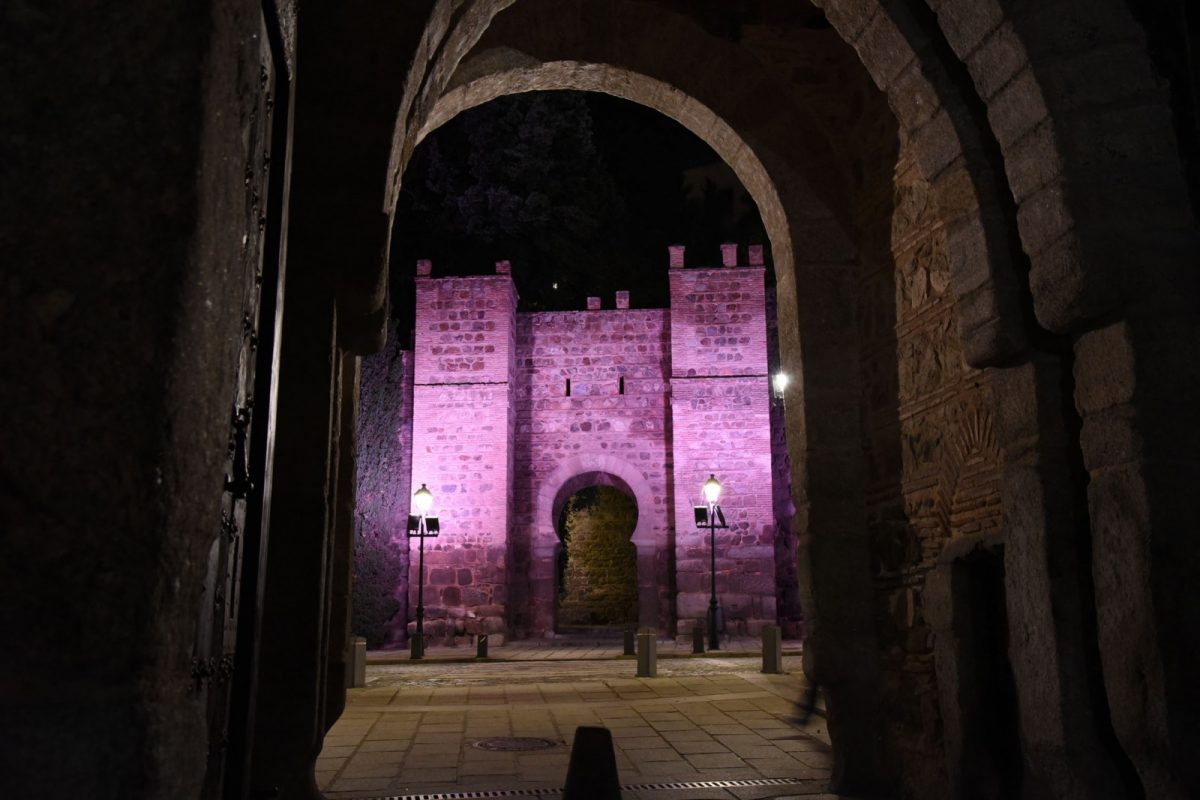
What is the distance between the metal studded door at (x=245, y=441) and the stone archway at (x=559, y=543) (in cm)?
1585

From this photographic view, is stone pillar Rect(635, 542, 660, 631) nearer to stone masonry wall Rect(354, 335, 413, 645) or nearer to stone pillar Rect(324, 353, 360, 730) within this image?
stone masonry wall Rect(354, 335, 413, 645)

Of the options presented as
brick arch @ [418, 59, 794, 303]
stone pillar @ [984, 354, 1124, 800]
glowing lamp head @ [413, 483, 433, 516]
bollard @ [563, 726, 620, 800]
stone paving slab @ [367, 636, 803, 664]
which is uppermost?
brick arch @ [418, 59, 794, 303]

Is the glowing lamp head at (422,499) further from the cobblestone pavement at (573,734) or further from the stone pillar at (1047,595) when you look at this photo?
the stone pillar at (1047,595)

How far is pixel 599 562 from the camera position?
86.0ft

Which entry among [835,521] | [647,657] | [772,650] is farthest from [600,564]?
[835,521]

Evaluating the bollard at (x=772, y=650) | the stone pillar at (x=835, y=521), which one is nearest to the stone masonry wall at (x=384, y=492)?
the bollard at (x=772, y=650)

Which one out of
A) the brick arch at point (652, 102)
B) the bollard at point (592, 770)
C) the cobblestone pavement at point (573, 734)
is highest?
the brick arch at point (652, 102)

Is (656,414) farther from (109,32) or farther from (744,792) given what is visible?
(109,32)

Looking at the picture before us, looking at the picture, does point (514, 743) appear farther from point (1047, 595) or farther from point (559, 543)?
point (559, 543)

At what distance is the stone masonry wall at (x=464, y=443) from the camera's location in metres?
16.8

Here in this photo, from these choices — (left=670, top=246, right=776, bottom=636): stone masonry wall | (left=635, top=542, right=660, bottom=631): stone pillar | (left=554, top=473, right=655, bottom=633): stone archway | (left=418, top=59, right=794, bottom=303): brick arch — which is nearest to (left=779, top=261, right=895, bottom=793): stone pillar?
(left=418, top=59, right=794, bottom=303): brick arch

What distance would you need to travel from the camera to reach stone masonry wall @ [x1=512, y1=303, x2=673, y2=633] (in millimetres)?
18234

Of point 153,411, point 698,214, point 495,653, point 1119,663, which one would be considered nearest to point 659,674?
point 495,653

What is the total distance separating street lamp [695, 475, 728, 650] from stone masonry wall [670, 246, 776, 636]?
20.4 inches
